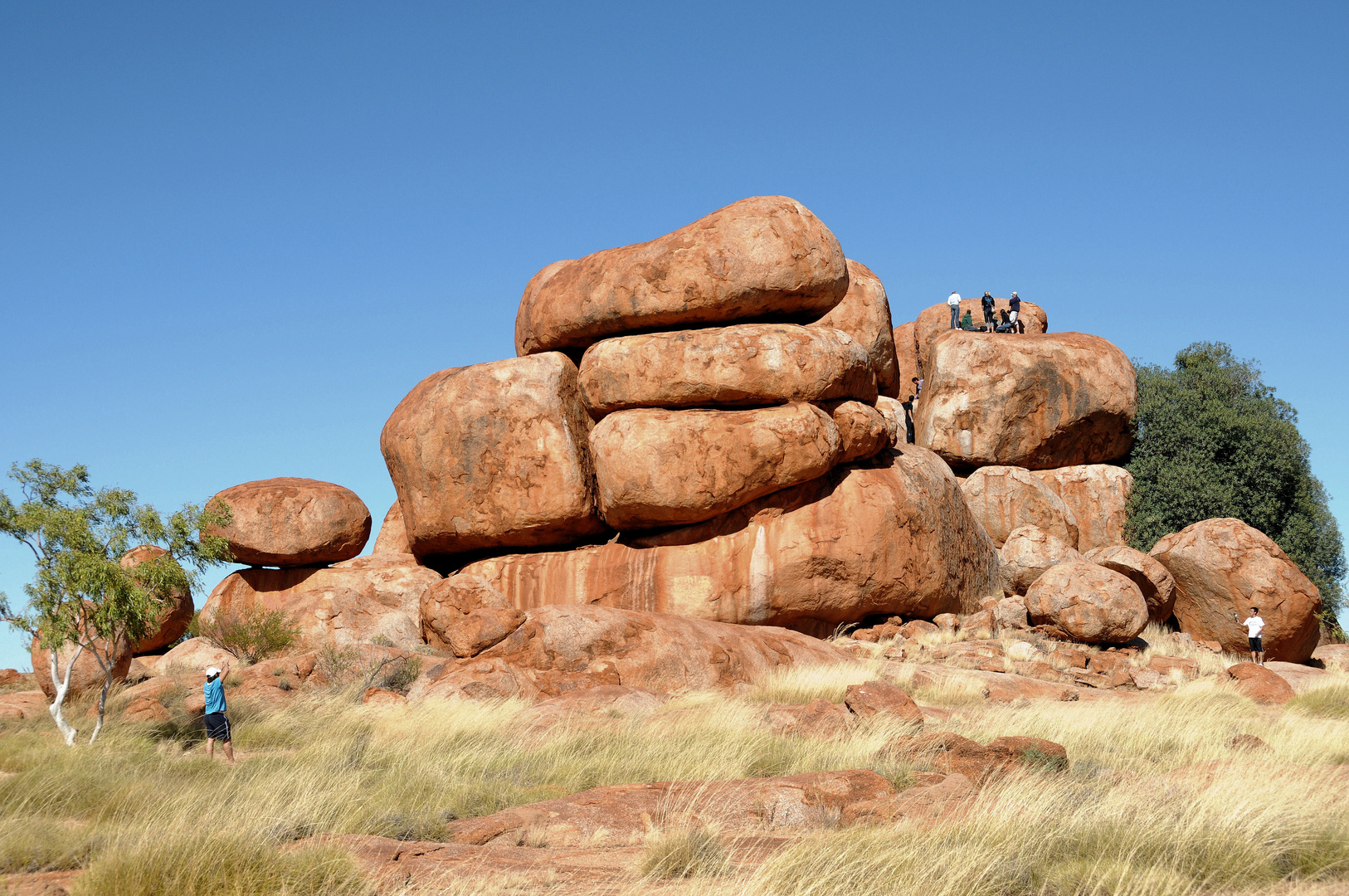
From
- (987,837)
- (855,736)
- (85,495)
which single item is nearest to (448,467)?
(85,495)

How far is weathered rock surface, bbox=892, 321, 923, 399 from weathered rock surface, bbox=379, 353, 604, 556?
14.9 m

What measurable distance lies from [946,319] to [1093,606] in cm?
1592

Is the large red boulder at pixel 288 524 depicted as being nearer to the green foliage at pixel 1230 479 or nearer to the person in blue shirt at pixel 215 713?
the person in blue shirt at pixel 215 713

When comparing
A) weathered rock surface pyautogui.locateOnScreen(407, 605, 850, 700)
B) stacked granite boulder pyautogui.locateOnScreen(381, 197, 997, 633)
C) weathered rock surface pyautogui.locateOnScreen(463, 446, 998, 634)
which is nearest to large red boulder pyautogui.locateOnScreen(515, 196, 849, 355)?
stacked granite boulder pyautogui.locateOnScreen(381, 197, 997, 633)

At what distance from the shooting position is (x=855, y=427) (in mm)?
20844

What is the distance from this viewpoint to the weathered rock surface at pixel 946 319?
110 feet

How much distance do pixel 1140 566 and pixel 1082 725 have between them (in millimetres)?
10713

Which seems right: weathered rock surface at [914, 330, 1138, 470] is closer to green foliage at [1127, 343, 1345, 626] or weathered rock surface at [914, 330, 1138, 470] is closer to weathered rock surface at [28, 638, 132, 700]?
green foliage at [1127, 343, 1345, 626]

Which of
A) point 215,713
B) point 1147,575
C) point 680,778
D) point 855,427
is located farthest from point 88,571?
point 1147,575

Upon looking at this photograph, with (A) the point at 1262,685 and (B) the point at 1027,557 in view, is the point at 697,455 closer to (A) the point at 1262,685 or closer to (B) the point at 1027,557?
(B) the point at 1027,557

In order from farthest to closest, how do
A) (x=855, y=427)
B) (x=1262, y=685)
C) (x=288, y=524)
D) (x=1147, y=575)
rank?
(x=288, y=524) < (x=1147, y=575) < (x=855, y=427) < (x=1262, y=685)

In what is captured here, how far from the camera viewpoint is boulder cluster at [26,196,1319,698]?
20.3m

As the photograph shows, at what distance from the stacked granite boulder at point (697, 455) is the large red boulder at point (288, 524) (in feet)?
6.58

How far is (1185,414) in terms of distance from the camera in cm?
2875
